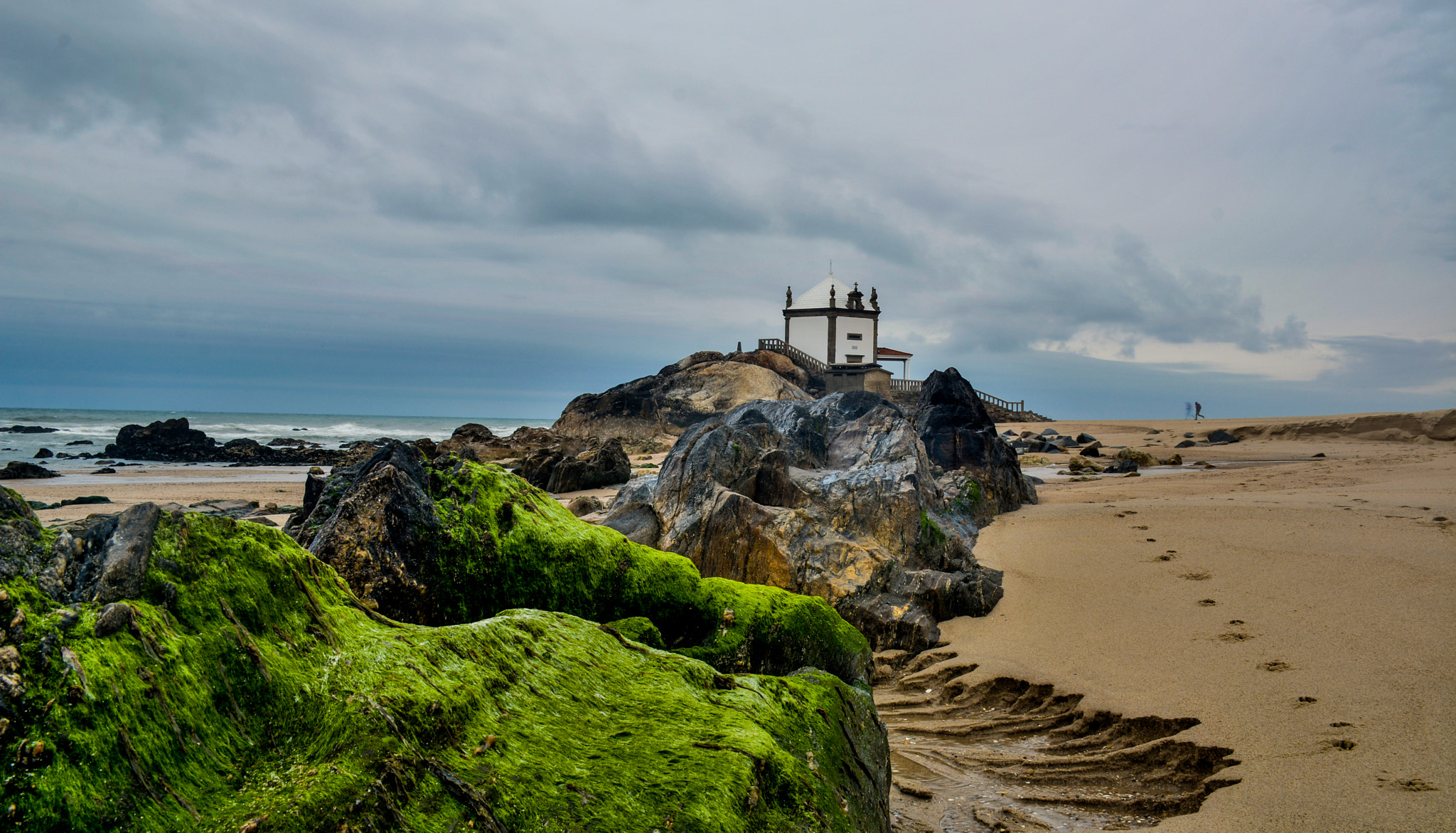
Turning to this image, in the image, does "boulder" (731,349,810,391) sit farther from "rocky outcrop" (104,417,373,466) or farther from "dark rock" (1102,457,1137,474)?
"dark rock" (1102,457,1137,474)

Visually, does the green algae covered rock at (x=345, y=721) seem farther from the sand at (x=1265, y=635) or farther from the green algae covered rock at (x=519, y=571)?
the sand at (x=1265, y=635)

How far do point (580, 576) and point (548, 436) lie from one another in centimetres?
3405

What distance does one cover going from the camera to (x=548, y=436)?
37.7 meters

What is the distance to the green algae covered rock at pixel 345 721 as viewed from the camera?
1940mm

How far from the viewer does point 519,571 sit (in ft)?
14.5

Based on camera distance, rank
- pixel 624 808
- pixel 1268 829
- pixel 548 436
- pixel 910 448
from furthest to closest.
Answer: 1. pixel 548 436
2. pixel 910 448
3. pixel 1268 829
4. pixel 624 808

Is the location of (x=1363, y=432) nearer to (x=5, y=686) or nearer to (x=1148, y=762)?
(x=1148, y=762)

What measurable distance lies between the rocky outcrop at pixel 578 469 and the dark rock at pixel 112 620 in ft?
53.1

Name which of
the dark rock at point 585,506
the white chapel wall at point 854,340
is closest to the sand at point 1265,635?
the dark rock at point 585,506

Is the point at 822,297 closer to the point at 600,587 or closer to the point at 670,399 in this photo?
the point at 670,399

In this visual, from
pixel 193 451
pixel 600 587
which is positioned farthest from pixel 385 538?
pixel 193 451

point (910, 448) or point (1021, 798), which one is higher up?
point (910, 448)

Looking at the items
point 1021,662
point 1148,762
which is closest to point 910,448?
point 1021,662

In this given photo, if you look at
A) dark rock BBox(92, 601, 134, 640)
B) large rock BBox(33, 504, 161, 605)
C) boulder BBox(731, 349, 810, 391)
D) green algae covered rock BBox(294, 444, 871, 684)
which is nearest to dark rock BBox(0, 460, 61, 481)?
green algae covered rock BBox(294, 444, 871, 684)
